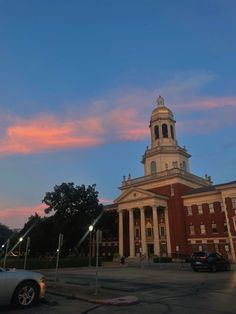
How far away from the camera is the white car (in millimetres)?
9172

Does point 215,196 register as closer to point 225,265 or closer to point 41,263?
point 225,265

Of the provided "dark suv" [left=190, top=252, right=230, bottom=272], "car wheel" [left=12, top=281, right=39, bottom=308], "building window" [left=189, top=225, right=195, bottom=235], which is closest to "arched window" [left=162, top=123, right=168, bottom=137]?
"building window" [left=189, top=225, right=195, bottom=235]

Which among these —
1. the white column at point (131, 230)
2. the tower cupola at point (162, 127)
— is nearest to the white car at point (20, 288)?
the white column at point (131, 230)

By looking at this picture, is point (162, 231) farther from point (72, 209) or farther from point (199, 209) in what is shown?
point (72, 209)

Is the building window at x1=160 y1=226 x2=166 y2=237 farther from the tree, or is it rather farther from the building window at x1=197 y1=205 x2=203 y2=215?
the tree

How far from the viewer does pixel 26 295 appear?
31.8ft

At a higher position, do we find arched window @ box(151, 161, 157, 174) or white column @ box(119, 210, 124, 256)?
arched window @ box(151, 161, 157, 174)

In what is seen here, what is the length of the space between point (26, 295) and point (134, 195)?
56.4m

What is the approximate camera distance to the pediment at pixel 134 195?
62.1 metres

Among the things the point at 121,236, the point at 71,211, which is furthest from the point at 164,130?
the point at 71,211

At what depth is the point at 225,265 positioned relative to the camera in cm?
2989

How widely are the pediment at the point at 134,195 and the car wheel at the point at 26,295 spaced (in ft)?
171

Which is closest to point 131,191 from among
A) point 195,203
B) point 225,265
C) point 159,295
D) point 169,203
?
point 169,203

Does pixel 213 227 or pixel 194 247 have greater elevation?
pixel 213 227
